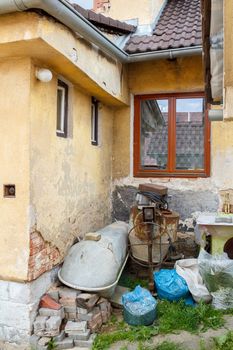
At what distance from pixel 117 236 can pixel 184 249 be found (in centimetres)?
179

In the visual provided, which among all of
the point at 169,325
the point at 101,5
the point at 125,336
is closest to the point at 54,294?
the point at 125,336

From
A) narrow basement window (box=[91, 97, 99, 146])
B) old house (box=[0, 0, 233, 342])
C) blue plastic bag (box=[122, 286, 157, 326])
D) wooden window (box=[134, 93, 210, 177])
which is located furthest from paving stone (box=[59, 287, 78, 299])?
wooden window (box=[134, 93, 210, 177])

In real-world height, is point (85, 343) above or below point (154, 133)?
below

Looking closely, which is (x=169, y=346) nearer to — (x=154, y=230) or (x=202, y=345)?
(x=202, y=345)

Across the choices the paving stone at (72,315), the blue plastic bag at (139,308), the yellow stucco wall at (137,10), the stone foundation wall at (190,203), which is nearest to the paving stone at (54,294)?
the paving stone at (72,315)

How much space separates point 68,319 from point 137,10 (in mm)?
6866

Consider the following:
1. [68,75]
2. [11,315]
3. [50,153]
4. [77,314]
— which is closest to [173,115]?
[68,75]

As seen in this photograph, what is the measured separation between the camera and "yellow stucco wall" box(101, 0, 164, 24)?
769 centimetres

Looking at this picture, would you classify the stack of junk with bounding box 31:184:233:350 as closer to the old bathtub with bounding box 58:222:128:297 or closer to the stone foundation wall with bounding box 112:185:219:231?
the old bathtub with bounding box 58:222:128:297

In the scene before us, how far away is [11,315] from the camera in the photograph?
186 inches

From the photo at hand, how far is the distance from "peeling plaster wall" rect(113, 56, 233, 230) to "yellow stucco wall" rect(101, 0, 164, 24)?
121cm

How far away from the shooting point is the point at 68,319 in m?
4.88

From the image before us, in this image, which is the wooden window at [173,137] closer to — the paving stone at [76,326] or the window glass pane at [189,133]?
the window glass pane at [189,133]

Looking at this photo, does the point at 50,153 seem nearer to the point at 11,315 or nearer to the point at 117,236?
the point at 117,236
